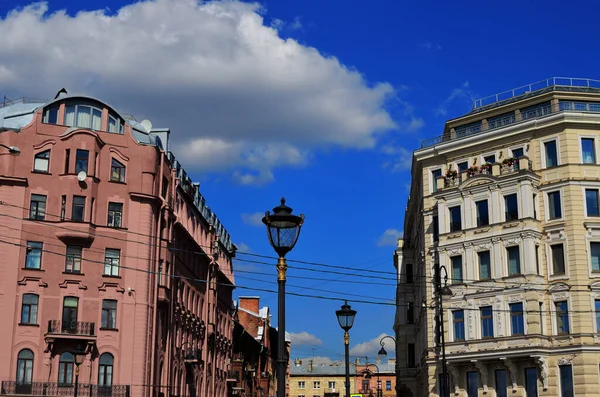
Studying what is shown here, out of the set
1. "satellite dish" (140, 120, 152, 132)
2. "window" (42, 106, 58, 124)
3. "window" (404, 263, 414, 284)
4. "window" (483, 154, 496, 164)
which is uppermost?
"satellite dish" (140, 120, 152, 132)

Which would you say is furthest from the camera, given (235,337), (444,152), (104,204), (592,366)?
(235,337)

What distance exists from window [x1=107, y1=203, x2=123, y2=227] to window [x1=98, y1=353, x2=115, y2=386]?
7782mm

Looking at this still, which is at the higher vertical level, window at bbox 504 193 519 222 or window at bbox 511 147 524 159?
window at bbox 511 147 524 159

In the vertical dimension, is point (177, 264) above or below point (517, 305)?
above

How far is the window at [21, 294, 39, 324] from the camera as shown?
45.5 metres

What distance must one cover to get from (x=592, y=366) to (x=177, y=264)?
2696 centimetres

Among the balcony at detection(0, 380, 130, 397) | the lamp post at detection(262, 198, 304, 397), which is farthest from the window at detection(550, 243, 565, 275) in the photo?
the lamp post at detection(262, 198, 304, 397)

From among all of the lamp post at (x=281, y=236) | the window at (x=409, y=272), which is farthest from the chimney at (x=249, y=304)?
the lamp post at (x=281, y=236)

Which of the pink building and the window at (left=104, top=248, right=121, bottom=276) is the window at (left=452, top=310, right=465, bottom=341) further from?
the window at (left=104, top=248, right=121, bottom=276)

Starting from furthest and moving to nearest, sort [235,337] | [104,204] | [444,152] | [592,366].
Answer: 1. [235,337]
2. [444,152]
3. [104,204]
4. [592,366]

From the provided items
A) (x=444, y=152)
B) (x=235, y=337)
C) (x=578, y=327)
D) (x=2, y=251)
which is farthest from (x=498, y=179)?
(x=235, y=337)

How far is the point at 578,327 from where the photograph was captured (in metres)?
46.1

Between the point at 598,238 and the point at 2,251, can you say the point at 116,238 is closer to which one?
the point at 2,251

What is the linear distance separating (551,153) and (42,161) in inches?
1209
